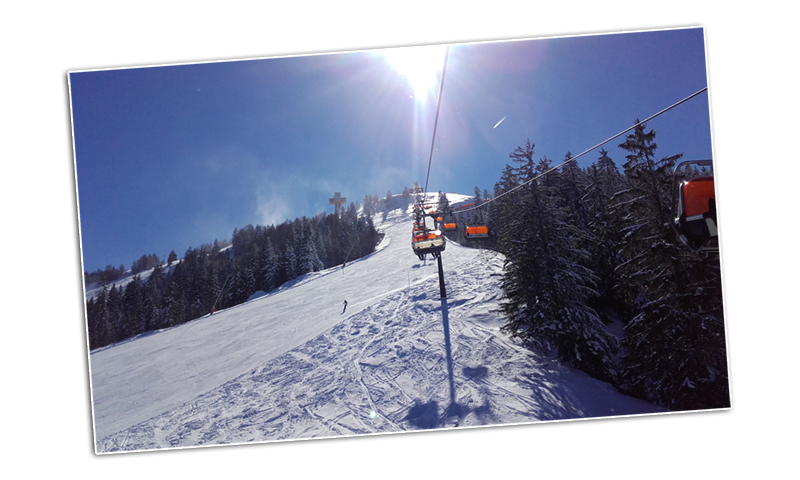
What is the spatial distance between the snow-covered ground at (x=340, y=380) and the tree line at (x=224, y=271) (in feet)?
3.17

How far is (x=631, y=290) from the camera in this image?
7133 millimetres

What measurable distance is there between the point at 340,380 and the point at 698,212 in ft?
24.4

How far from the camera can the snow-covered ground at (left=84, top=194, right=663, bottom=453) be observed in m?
5.10

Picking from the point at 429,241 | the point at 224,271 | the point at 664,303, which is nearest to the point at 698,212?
the point at 664,303

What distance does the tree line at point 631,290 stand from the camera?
4.98m

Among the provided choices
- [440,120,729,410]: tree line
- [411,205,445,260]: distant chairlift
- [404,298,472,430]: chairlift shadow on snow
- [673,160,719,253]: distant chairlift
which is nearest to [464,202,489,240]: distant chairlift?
[440,120,729,410]: tree line

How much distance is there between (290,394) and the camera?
650cm

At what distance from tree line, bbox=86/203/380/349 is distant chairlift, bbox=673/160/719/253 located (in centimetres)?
880

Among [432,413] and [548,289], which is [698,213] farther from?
[548,289]

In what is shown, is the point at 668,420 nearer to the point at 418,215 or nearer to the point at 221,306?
the point at 418,215

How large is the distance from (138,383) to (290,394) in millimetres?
4343


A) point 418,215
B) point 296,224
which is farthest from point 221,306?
point 418,215

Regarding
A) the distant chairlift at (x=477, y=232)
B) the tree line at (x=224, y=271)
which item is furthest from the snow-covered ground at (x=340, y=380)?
the distant chairlift at (x=477, y=232)

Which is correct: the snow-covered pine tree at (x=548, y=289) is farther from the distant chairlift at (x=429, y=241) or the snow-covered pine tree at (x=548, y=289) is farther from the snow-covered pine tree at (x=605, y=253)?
the distant chairlift at (x=429, y=241)
